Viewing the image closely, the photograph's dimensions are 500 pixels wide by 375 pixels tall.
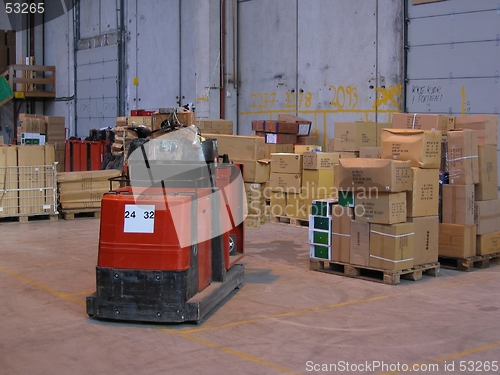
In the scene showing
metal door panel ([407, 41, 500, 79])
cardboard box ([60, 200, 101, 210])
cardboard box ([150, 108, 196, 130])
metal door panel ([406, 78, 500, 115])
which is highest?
metal door panel ([407, 41, 500, 79])

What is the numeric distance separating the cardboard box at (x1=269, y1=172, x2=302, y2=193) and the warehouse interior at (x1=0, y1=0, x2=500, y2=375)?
0.04 metres

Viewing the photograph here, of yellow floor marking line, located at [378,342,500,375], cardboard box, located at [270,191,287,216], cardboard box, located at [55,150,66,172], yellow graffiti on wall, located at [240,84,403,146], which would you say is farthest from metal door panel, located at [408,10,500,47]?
cardboard box, located at [55,150,66,172]

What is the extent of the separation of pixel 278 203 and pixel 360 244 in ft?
16.7

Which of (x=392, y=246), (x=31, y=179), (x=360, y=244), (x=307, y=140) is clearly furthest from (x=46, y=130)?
(x=392, y=246)

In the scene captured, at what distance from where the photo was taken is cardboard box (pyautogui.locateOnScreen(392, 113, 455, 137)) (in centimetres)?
911

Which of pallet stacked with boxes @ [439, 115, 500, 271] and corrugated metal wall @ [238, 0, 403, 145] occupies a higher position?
corrugated metal wall @ [238, 0, 403, 145]

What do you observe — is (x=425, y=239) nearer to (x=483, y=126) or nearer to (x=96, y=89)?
(x=483, y=126)

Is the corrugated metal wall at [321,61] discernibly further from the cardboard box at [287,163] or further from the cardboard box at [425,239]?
the cardboard box at [425,239]

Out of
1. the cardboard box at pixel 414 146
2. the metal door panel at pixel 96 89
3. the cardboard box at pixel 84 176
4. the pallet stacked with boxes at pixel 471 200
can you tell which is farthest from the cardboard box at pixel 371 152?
the metal door panel at pixel 96 89

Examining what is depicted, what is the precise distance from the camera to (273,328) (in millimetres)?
6152

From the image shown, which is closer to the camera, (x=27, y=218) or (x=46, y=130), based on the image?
(x=27, y=218)

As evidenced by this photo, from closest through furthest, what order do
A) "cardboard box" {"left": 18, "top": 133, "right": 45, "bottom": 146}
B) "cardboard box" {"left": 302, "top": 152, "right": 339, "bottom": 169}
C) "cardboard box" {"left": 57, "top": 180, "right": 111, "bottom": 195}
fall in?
"cardboard box" {"left": 302, "top": 152, "right": 339, "bottom": 169}
"cardboard box" {"left": 57, "top": 180, "right": 111, "bottom": 195}
"cardboard box" {"left": 18, "top": 133, "right": 45, "bottom": 146}

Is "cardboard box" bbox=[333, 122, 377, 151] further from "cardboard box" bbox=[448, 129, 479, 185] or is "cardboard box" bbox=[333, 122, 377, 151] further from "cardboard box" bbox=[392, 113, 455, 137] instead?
"cardboard box" bbox=[448, 129, 479, 185]

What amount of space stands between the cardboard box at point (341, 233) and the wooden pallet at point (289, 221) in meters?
4.18
